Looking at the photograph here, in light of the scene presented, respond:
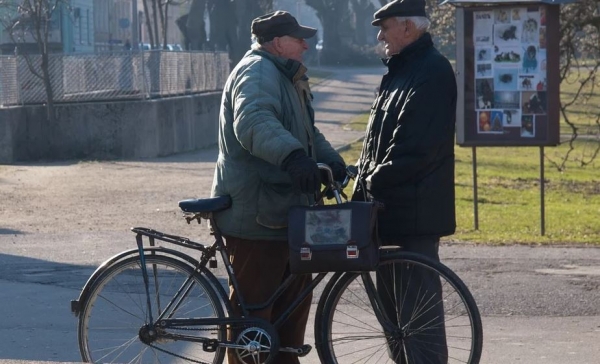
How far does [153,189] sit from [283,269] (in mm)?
10064

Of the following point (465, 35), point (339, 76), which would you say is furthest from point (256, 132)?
point (339, 76)

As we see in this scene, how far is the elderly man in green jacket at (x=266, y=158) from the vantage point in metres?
4.84

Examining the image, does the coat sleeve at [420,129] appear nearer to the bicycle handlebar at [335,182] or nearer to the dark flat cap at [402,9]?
the bicycle handlebar at [335,182]

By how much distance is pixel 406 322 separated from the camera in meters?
5.17

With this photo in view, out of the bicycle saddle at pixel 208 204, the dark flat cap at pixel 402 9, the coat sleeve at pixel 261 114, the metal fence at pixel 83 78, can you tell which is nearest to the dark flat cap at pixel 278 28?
the coat sleeve at pixel 261 114

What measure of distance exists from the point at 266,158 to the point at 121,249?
217 inches

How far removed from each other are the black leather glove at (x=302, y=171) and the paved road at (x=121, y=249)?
5.85ft

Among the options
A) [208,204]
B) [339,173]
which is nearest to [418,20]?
[339,173]

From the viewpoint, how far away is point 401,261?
16.5 feet

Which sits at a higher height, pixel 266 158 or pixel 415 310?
pixel 266 158

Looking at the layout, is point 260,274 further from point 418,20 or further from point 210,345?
point 418,20

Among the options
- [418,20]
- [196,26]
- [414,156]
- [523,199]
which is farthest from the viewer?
[196,26]

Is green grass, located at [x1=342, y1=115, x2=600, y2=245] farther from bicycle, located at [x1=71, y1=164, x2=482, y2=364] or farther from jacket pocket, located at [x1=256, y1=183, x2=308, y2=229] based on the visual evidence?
jacket pocket, located at [x1=256, y1=183, x2=308, y2=229]

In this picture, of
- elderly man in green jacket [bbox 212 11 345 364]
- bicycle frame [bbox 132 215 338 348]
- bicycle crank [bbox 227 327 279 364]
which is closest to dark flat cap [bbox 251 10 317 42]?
elderly man in green jacket [bbox 212 11 345 364]
